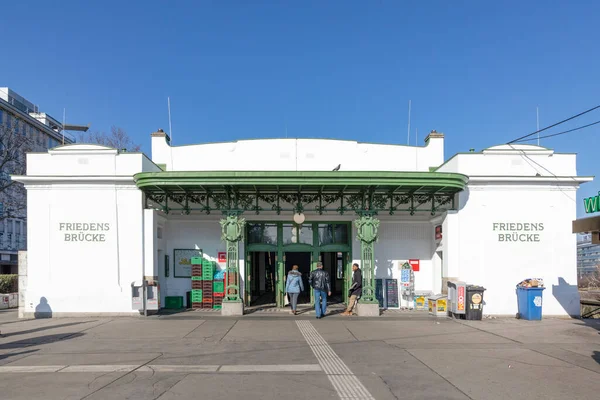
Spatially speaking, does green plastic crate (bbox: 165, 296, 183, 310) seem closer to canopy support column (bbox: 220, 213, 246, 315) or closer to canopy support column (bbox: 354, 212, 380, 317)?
canopy support column (bbox: 220, 213, 246, 315)

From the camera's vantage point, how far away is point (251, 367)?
7812mm

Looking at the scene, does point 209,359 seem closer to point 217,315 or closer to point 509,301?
point 217,315

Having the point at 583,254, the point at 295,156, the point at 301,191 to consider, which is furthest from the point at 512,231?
the point at 583,254

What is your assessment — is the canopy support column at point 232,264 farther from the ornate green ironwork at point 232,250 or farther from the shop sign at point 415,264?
the shop sign at point 415,264

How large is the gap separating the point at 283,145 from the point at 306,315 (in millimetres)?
6547

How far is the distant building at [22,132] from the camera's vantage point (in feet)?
165

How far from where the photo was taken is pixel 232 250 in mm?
14875

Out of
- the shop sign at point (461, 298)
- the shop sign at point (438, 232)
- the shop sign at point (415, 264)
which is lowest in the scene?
the shop sign at point (461, 298)

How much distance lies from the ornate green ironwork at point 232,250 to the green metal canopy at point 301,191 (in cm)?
41

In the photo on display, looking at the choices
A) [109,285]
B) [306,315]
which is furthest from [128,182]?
[306,315]

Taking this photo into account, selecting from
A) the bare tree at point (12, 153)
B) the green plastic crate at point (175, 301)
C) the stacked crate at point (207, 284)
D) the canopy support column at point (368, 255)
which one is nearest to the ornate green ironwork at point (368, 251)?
the canopy support column at point (368, 255)

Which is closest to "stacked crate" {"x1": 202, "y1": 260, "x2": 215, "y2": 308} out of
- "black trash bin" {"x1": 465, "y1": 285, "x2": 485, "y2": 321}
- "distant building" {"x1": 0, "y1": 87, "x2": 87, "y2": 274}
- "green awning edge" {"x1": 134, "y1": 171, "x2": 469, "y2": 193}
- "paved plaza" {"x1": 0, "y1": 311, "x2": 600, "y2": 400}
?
"paved plaza" {"x1": 0, "y1": 311, "x2": 600, "y2": 400}

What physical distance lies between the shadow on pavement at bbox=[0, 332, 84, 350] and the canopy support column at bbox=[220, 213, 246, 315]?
181 inches

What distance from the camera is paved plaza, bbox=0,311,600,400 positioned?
6.48 m
